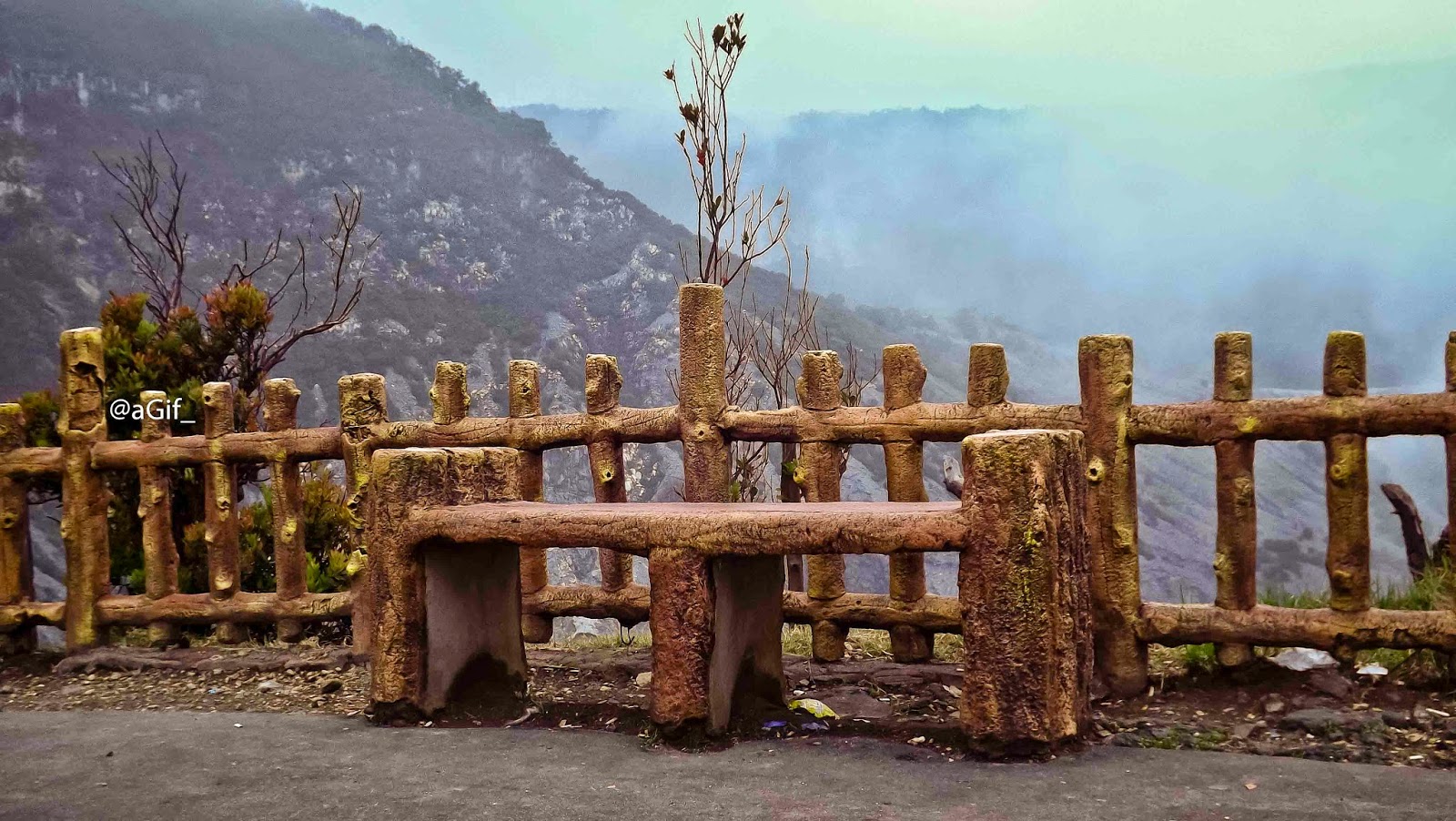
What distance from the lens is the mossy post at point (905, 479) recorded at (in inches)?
217

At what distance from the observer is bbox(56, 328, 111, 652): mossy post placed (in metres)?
6.89

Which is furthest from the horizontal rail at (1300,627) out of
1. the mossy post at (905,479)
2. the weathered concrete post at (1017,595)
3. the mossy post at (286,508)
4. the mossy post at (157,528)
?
the mossy post at (157,528)

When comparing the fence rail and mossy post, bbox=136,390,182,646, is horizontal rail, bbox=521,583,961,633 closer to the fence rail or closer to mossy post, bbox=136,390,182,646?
the fence rail

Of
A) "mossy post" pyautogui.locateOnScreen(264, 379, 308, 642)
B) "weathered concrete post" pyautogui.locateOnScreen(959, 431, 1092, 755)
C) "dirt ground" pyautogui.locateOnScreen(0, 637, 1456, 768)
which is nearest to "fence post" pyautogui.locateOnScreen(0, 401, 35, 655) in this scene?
"dirt ground" pyautogui.locateOnScreen(0, 637, 1456, 768)

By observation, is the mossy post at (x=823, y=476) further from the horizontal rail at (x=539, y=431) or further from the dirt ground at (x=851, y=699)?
the horizontal rail at (x=539, y=431)

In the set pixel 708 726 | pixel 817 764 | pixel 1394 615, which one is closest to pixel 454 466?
pixel 708 726

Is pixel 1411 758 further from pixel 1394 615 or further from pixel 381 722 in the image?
pixel 381 722

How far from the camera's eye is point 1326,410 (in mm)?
4727

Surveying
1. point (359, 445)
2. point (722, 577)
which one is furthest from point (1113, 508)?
point (359, 445)

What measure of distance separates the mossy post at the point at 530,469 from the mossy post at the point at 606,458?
334 mm

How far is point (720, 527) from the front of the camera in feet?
13.0

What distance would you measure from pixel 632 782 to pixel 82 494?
4.86 m

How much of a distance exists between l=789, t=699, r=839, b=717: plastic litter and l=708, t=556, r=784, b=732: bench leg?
0.29 ft

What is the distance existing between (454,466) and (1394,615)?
12.9ft
